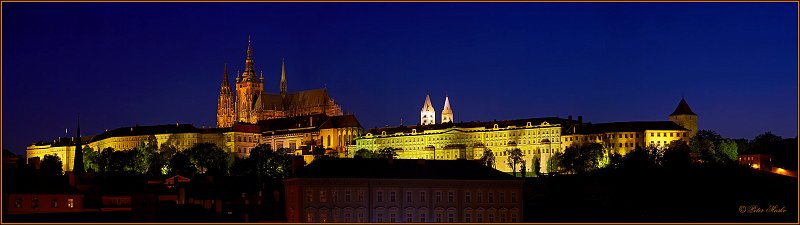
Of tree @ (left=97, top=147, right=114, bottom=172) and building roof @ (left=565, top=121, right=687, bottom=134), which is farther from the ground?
building roof @ (left=565, top=121, right=687, bottom=134)

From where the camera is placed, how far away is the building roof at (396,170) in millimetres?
73438

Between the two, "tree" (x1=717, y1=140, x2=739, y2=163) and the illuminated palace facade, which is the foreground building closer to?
"tree" (x1=717, y1=140, x2=739, y2=163)

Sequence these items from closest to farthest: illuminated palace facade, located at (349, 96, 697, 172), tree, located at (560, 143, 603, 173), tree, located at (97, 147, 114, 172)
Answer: tree, located at (560, 143, 603, 173) < tree, located at (97, 147, 114, 172) < illuminated palace facade, located at (349, 96, 697, 172)

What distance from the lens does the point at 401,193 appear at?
7375 cm

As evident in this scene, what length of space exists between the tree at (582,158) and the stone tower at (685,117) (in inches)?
974

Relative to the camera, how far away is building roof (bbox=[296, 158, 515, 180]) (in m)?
73.4

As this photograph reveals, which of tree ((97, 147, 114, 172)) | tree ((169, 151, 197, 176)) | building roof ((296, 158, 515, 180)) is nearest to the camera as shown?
building roof ((296, 158, 515, 180))

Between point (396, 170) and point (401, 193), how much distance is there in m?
1.50

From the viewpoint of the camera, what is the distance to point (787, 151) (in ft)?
495

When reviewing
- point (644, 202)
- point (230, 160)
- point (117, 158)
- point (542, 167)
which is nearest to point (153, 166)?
point (117, 158)

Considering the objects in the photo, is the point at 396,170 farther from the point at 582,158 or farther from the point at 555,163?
the point at 555,163

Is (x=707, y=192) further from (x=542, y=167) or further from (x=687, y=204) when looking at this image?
(x=542, y=167)

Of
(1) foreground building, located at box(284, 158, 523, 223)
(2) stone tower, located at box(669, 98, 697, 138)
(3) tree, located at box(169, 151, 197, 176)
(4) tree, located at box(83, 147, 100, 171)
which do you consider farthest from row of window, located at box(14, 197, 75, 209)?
(2) stone tower, located at box(669, 98, 697, 138)

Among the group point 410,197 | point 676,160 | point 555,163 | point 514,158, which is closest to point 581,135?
point 514,158
